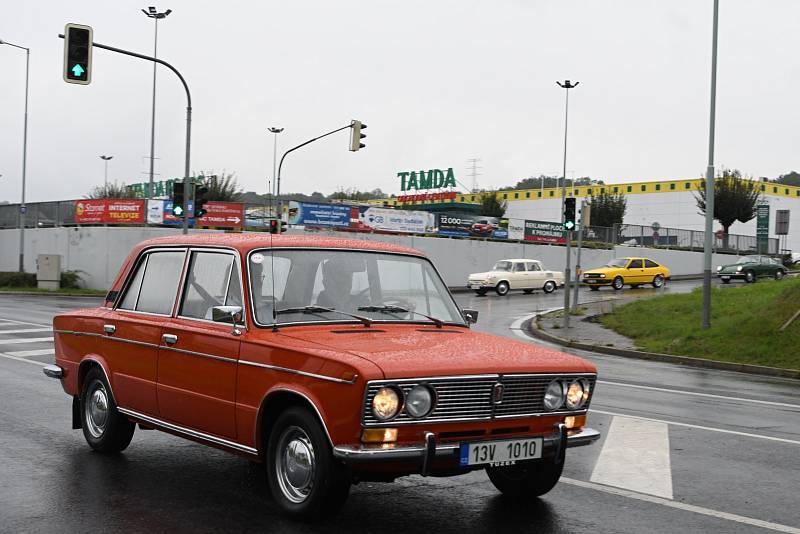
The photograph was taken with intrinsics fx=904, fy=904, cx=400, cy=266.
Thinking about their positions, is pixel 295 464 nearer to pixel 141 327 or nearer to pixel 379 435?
pixel 379 435

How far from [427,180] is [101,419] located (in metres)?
88.9

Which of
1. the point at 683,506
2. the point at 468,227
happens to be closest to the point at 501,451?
the point at 683,506

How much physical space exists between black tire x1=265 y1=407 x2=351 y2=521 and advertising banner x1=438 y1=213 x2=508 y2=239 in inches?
1793

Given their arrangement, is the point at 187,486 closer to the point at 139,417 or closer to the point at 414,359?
the point at 139,417

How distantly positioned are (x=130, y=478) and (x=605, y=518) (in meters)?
3.33

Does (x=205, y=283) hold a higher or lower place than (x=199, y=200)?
lower

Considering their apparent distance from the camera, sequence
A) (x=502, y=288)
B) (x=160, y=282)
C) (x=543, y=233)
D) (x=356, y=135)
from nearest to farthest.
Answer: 1. (x=160, y=282)
2. (x=356, y=135)
3. (x=502, y=288)
4. (x=543, y=233)

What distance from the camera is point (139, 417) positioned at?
6.74 metres

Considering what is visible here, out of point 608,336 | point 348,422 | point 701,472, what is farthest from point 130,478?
point 608,336

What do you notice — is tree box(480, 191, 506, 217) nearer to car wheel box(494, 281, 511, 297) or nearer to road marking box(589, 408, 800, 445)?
car wheel box(494, 281, 511, 297)

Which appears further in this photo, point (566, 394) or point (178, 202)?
point (178, 202)

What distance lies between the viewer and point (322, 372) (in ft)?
16.3

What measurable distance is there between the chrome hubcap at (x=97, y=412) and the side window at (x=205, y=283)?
1387 mm

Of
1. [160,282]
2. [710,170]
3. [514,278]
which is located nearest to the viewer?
[160,282]
